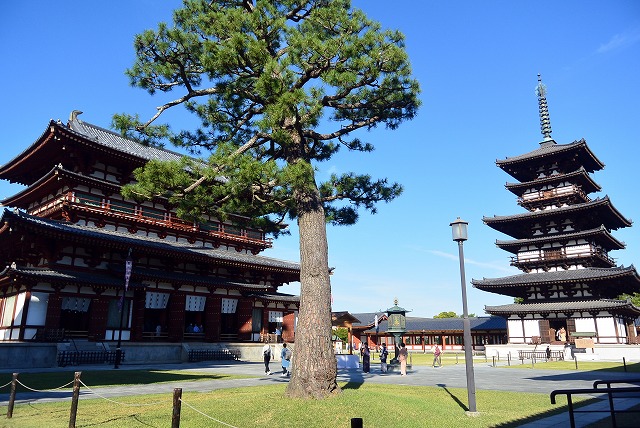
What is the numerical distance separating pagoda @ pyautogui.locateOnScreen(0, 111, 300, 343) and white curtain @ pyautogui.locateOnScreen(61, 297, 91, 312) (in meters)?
0.05

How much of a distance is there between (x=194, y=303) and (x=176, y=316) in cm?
171

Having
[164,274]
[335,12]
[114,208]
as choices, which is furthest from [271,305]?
[335,12]

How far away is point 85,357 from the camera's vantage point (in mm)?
21234

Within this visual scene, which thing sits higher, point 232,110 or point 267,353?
point 232,110

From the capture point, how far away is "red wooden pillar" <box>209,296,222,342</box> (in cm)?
2906

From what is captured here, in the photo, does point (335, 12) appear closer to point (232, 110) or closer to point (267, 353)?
point (232, 110)

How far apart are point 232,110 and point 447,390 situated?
11195 millimetres

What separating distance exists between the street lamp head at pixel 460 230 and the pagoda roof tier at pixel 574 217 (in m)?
32.2

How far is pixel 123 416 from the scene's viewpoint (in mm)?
8891

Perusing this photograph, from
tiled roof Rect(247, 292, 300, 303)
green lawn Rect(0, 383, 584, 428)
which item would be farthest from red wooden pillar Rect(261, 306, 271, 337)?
green lawn Rect(0, 383, 584, 428)

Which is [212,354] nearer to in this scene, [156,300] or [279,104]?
[156,300]

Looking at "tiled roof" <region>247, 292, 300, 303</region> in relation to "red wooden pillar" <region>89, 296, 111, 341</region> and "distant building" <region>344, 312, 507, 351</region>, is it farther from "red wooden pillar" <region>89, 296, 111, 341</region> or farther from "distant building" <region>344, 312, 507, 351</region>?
"distant building" <region>344, 312, 507, 351</region>

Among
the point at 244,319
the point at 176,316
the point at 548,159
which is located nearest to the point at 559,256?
the point at 548,159

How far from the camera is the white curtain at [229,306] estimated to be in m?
30.5
